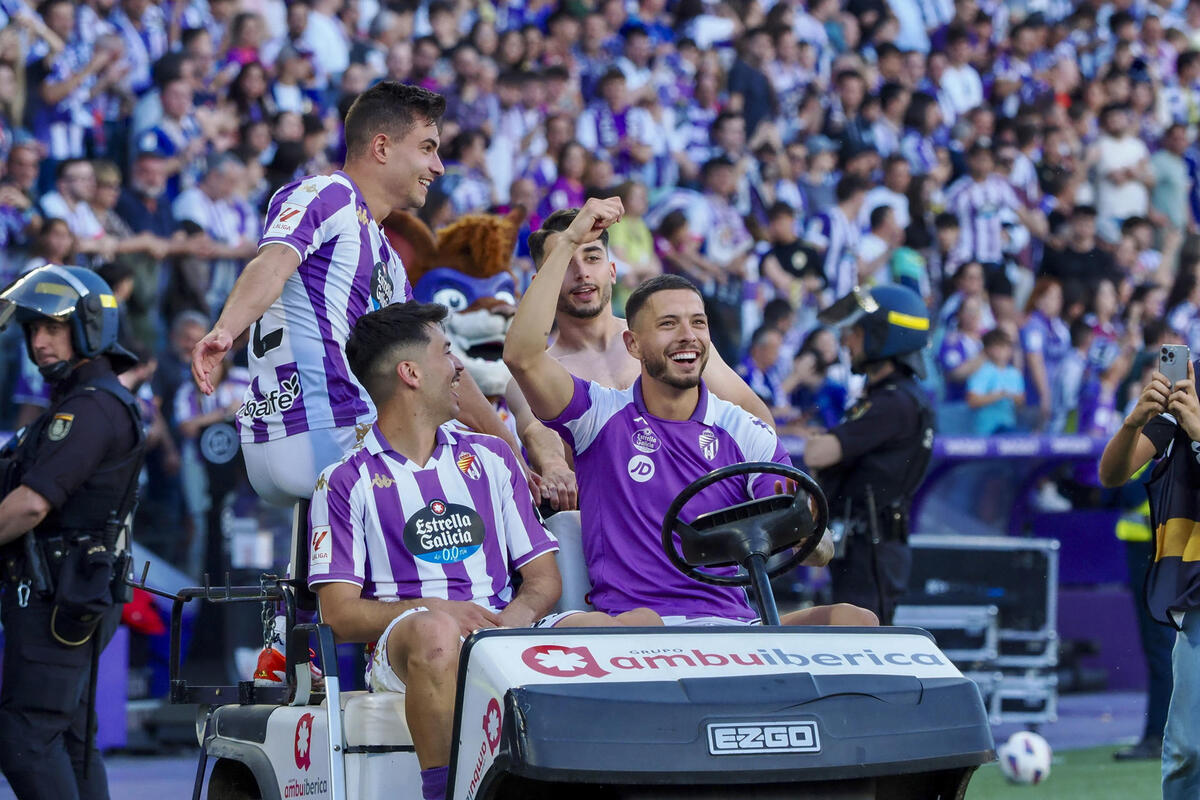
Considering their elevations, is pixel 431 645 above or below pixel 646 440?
below

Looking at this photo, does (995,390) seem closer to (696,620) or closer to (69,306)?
(69,306)

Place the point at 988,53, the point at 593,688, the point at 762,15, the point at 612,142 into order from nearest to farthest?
the point at 593,688 → the point at 612,142 → the point at 762,15 → the point at 988,53

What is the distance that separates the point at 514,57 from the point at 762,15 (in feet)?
11.8

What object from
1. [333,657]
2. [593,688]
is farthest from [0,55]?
[593,688]

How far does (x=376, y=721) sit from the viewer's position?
173 inches

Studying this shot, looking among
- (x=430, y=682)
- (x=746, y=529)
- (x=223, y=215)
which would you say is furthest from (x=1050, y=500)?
(x=430, y=682)

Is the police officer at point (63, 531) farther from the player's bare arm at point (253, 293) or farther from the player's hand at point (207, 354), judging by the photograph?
the player's hand at point (207, 354)

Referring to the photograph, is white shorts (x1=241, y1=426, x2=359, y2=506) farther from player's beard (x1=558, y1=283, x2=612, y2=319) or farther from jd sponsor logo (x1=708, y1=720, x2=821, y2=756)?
jd sponsor logo (x1=708, y1=720, x2=821, y2=756)

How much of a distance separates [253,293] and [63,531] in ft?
6.15

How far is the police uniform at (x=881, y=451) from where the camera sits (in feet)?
26.6

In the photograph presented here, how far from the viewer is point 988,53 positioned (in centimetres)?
1847

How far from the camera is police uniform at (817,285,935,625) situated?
8.09 m

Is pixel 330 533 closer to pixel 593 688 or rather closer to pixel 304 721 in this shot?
pixel 304 721

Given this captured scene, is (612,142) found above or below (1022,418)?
above
